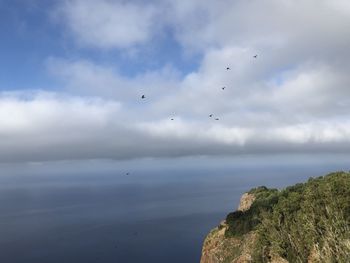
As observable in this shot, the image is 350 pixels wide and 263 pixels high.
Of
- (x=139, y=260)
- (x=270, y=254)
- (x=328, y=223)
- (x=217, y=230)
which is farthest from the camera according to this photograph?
(x=139, y=260)

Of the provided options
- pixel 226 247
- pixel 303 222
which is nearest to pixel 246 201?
pixel 226 247

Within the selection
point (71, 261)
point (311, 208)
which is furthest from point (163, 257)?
point (311, 208)

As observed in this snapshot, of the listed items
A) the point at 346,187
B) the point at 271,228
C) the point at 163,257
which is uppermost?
the point at 346,187

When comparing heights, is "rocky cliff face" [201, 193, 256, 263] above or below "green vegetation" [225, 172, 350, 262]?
below

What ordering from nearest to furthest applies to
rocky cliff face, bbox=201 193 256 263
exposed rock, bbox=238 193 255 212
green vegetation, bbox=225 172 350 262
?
green vegetation, bbox=225 172 350 262 → rocky cliff face, bbox=201 193 256 263 → exposed rock, bbox=238 193 255 212

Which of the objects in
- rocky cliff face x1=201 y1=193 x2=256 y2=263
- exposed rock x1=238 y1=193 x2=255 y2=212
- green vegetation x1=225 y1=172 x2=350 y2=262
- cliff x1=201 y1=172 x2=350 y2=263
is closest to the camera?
green vegetation x1=225 y1=172 x2=350 y2=262

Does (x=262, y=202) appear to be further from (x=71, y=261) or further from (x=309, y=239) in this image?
(x=71, y=261)

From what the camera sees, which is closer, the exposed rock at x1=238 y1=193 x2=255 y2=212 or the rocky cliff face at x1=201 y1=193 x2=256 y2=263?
the rocky cliff face at x1=201 y1=193 x2=256 y2=263

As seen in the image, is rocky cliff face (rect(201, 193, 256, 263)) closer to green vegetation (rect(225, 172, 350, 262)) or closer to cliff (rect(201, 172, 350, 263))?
cliff (rect(201, 172, 350, 263))

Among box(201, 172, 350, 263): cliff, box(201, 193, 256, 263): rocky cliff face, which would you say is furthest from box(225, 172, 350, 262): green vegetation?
box(201, 193, 256, 263): rocky cliff face
